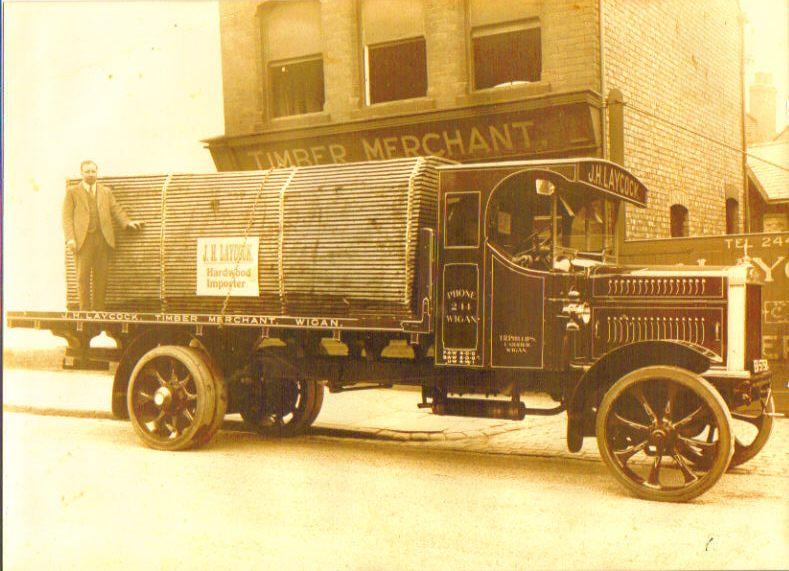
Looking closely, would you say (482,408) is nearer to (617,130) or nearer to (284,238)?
(284,238)

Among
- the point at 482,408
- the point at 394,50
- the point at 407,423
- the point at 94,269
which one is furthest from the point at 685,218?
the point at 94,269

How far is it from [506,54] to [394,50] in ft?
5.25

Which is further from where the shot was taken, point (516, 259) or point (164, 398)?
point (164, 398)

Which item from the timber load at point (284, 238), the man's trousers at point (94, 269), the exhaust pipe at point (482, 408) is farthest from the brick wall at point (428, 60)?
the exhaust pipe at point (482, 408)

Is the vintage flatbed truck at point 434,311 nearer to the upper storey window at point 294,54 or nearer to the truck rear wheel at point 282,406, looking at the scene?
the truck rear wheel at point 282,406

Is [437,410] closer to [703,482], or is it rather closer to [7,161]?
[703,482]

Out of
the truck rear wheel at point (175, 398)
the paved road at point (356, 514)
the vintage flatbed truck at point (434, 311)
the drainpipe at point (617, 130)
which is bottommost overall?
the paved road at point (356, 514)

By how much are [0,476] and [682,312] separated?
17.2ft

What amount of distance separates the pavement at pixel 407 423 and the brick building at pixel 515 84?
3.55m

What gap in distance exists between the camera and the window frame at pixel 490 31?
11031mm

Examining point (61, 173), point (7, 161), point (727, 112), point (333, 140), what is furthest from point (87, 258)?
point (727, 112)

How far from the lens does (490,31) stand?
37.0ft

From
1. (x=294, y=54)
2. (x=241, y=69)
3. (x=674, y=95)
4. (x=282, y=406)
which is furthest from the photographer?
(x=241, y=69)

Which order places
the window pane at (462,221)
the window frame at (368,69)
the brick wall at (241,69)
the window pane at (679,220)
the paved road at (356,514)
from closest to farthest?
1. the paved road at (356,514)
2. the window pane at (462,221)
3. the window frame at (368,69)
4. the window pane at (679,220)
5. the brick wall at (241,69)
